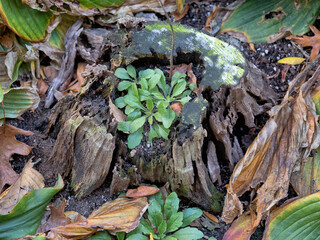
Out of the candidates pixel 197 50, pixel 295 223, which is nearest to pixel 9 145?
pixel 197 50

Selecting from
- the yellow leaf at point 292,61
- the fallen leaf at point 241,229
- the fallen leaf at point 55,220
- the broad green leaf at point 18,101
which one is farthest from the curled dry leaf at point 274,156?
the broad green leaf at point 18,101

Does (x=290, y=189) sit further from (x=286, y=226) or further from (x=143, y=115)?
(x=143, y=115)

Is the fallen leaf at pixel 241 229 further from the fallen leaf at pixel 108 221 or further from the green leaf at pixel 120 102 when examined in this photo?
the green leaf at pixel 120 102

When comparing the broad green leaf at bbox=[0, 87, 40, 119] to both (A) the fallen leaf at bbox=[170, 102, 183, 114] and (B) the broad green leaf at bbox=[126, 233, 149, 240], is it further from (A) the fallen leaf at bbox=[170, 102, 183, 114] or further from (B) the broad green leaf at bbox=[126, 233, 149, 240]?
(B) the broad green leaf at bbox=[126, 233, 149, 240]

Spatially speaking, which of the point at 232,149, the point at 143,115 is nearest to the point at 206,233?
the point at 232,149

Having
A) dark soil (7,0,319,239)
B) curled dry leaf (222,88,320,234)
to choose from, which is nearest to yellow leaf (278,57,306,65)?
dark soil (7,0,319,239)

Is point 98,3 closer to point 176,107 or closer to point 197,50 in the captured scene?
point 197,50
